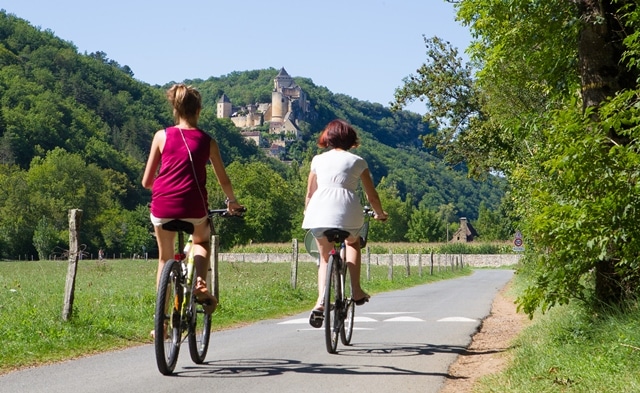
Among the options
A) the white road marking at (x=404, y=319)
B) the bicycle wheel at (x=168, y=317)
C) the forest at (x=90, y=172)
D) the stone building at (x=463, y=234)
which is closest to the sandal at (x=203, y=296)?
the bicycle wheel at (x=168, y=317)

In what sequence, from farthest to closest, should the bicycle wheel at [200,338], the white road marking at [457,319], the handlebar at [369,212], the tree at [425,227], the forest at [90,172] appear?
1. the tree at [425,227]
2. the forest at [90,172]
3. the white road marking at [457,319]
4. the handlebar at [369,212]
5. the bicycle wheel at [200,338]

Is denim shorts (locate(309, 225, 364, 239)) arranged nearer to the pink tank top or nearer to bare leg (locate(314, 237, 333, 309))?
bare leg (locate(314, 237, 333, 309))

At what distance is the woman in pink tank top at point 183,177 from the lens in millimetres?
6984

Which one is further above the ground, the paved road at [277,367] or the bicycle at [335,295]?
the bicycle at [335,295]

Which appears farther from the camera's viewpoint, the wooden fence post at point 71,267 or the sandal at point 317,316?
the wooden fence post at point 71,267

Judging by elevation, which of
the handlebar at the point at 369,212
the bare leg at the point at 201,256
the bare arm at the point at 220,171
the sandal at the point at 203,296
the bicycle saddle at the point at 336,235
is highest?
the bare arm at the point at 220,171

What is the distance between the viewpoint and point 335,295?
848 cm

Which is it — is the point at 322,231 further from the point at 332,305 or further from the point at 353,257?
the point at 332,305

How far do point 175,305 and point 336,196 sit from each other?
6.40 feet

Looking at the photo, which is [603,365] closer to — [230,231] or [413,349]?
[413,349]

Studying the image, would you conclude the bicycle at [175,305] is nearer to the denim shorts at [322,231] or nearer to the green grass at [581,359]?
the denim shorts at [322,231]

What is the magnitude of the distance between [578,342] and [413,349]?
162cm

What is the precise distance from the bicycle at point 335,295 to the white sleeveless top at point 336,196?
11 cm

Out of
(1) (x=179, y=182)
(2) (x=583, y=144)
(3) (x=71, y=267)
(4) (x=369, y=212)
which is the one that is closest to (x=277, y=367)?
(1) (x=179, y=182)
